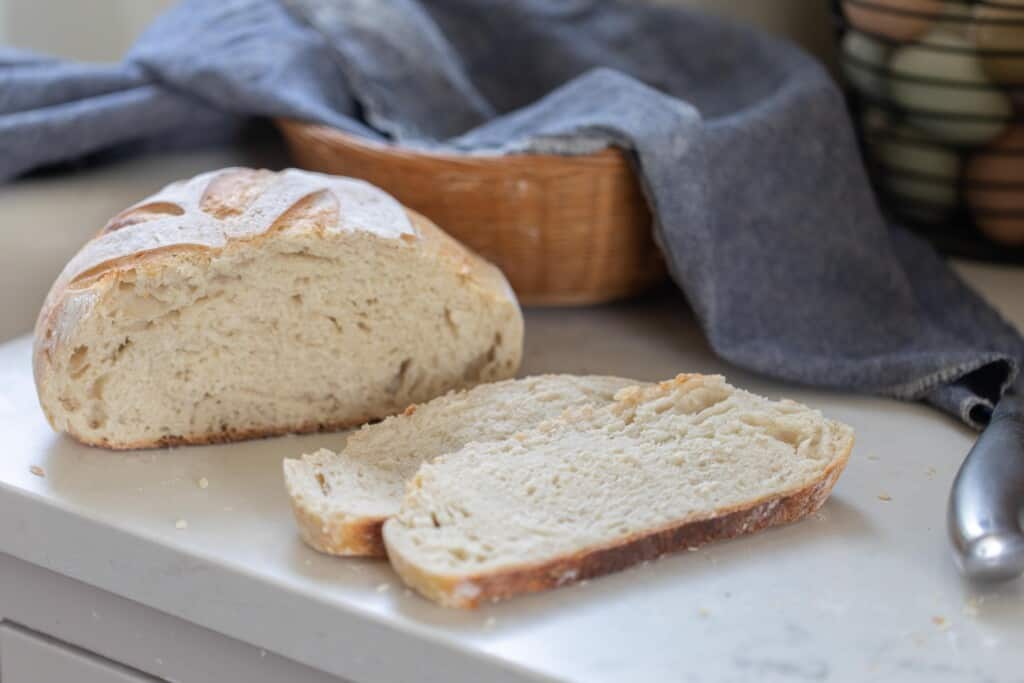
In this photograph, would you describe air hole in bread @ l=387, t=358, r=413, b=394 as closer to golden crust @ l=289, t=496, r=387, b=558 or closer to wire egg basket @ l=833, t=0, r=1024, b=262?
golden crust @ l=289, t=496, r=387, b=558

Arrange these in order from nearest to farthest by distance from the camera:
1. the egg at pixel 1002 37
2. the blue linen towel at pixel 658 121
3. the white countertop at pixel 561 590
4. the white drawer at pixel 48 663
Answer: the white countertop at pixel 561 590
the white drawer at pixel 48 663
the blue linen towel at pixel 658 121
the egg at pixel 1002 37

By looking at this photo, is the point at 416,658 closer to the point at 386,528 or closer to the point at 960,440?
the point at 386,528

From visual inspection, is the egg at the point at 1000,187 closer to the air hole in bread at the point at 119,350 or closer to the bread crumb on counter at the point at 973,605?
the bread crumb on counter at the point at 973,605

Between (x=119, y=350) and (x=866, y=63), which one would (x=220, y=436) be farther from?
(x=866, y=63)

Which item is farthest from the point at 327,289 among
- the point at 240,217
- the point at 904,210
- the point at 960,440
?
the point at 904,210

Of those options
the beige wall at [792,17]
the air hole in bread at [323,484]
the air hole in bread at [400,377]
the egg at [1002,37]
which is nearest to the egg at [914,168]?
the egg at [1002,37]
